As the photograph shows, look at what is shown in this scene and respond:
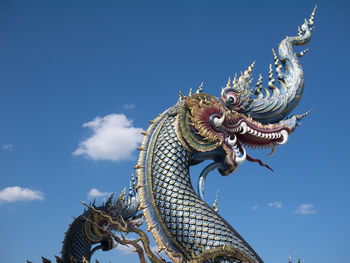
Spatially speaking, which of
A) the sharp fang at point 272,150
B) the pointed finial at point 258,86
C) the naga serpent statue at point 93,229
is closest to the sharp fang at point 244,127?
the sharp fang at point 272,150

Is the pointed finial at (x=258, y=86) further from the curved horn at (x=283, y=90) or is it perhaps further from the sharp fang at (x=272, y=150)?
the sharp fang at (x=272, y=150)

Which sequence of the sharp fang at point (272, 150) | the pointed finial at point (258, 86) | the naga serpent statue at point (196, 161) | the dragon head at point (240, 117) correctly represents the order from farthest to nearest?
the pointed finial at point (258, 86), the sharp fang at point (272, 150), the dragon head at point (240, 117), the naga serpent statue at point (196, 161)

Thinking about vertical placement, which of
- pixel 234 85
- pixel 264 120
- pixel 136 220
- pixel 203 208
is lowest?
pixel 203 208

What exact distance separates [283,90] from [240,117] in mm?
1297

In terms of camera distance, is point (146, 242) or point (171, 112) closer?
point (146, 242)

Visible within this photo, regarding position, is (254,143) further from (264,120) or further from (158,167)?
(158,167)

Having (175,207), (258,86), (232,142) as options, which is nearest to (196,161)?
(232,142)

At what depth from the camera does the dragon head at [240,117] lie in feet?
24.8

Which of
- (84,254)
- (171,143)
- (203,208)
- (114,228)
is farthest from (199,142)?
(84,254)

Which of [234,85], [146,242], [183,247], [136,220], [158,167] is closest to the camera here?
[146,242]

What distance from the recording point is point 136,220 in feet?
28.9

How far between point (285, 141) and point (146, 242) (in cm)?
354

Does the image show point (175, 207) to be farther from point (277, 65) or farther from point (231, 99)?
point (277, 65)

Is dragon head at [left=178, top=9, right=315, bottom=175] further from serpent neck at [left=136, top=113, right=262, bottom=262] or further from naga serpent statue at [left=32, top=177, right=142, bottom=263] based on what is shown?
naga serpent statue at [left=32, top=177, right=142, bottom=263]
